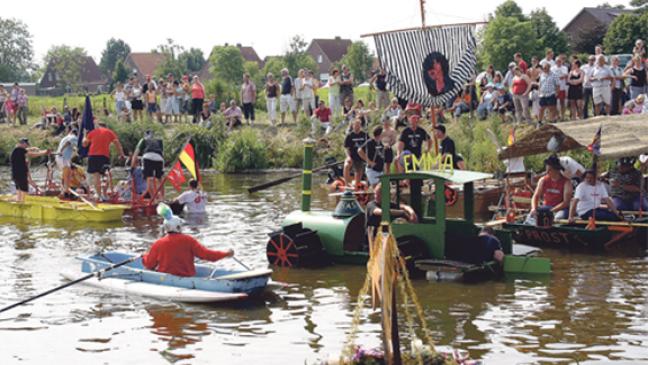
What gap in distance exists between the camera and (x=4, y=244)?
21.0m

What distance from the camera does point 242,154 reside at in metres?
35.7

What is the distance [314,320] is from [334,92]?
870 inches

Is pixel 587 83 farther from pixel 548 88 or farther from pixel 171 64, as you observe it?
pixel 171 64

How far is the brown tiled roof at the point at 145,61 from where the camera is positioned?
123438mm

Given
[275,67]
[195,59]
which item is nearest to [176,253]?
[275,67]

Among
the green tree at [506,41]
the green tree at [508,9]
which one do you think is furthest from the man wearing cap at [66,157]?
the green tree at [508,9]

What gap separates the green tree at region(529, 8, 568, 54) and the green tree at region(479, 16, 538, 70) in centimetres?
102

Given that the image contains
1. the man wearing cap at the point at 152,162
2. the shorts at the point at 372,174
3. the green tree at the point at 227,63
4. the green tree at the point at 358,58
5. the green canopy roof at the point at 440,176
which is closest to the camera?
the green canopy roof at the point at 440,176

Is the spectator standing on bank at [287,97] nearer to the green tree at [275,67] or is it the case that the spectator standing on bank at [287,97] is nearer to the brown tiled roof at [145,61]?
the green tree at [275,67]

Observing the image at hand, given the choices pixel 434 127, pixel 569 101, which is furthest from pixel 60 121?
pixel 434 127

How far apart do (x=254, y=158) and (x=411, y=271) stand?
65.2ft

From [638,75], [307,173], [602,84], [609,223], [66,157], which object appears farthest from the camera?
[602,84]

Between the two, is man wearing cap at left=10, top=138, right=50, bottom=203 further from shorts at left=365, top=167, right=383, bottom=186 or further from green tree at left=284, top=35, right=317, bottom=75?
green tree at left=284, top=35, right=317, bottom=75

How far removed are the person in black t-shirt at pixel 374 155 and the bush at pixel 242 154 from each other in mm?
13717
